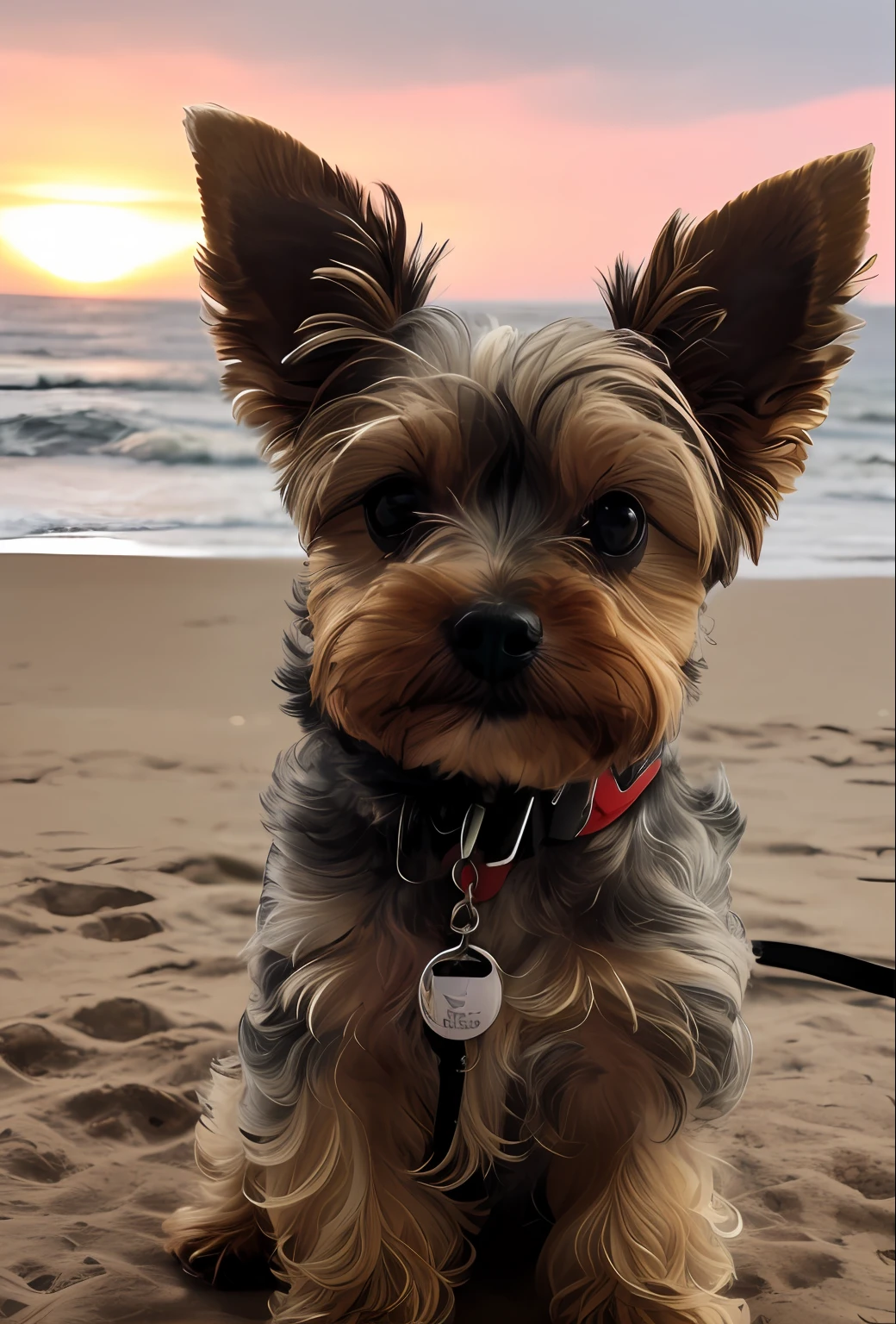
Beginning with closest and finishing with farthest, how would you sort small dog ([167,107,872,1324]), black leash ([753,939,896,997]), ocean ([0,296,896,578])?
small dog ([167,107,872,1324]) < black leash ([753,939,896,997]) < ocean ([0,296,896,578])

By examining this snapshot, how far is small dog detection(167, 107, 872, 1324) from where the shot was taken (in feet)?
5.69

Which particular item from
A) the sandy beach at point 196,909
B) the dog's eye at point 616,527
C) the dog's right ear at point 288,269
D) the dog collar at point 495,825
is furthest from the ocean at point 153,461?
the dog's eye at point 616,527

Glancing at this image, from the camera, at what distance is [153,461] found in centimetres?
787

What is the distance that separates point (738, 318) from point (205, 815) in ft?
9.73

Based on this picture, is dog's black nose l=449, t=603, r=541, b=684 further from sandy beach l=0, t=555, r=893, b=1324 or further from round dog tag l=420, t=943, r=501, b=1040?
sandy beach l=0, t=555, r=893, b=1324

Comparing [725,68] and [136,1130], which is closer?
[136,1130]

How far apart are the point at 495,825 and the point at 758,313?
0.95m

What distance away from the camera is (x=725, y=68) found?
31.0ft

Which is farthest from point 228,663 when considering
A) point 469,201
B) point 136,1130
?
point 469,201

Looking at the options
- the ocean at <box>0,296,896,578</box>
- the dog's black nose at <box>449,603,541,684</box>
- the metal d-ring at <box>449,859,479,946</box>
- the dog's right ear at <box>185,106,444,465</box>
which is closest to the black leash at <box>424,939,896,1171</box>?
the metal d-ring at <box>449,859,479,946</box>

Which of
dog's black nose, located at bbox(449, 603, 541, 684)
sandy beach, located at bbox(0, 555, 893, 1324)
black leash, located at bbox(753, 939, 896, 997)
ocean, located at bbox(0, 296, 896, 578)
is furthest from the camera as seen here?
ocean, located at bbox(0, 296, 896, 578)

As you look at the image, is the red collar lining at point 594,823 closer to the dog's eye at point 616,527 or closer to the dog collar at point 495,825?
the dog collar at point 495,825

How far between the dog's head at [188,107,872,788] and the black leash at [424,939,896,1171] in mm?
470

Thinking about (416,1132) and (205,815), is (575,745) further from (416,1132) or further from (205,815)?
(205,815)
